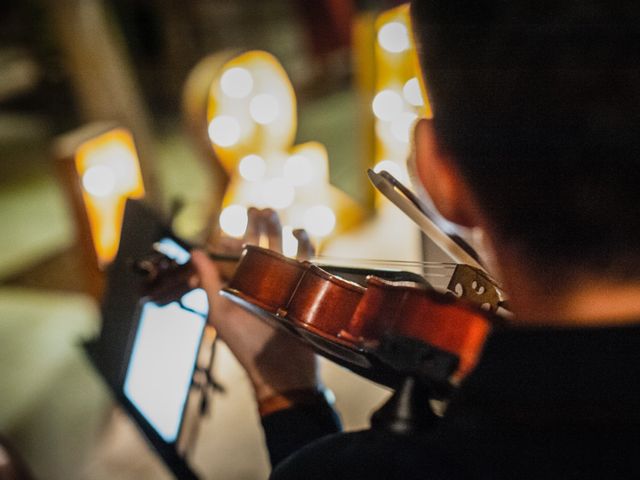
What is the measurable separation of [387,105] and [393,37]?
0.31 metres

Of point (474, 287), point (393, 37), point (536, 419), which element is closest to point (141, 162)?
point (393, 37)

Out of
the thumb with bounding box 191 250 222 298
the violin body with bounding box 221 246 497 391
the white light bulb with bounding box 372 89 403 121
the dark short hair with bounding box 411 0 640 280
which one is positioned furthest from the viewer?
the white light bulb with bounding box 372 89 403 121

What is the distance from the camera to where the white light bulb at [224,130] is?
7.84ft

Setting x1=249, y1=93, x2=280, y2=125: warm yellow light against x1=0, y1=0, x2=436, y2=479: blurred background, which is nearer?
x1=0, y1=0, x2=436, y2=479: blurred background

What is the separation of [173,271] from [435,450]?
73 centimetres

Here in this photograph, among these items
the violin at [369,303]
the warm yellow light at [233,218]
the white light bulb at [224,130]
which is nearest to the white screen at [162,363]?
the violin at [369,303]

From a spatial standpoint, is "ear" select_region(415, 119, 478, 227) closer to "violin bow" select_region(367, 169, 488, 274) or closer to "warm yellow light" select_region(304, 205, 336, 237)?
"violin bow" select_region(367, 169, 488, 274)

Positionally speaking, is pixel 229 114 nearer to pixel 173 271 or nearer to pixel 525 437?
pixel 173 271

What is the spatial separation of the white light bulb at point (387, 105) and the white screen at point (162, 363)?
197cm

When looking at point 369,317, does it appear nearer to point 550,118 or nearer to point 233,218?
point 550,118

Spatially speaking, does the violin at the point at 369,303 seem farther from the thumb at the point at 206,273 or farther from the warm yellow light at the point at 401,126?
the warm yellow light at the point at 401,126

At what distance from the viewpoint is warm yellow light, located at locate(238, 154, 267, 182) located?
2.57 m

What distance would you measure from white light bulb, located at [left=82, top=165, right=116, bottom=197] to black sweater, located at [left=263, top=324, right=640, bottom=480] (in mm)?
1726

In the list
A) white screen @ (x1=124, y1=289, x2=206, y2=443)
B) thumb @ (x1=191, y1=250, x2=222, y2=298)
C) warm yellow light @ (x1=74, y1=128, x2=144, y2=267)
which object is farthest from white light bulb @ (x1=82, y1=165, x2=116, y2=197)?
thumb @ (x1=191, y1=250, x2=222, y2=298)
